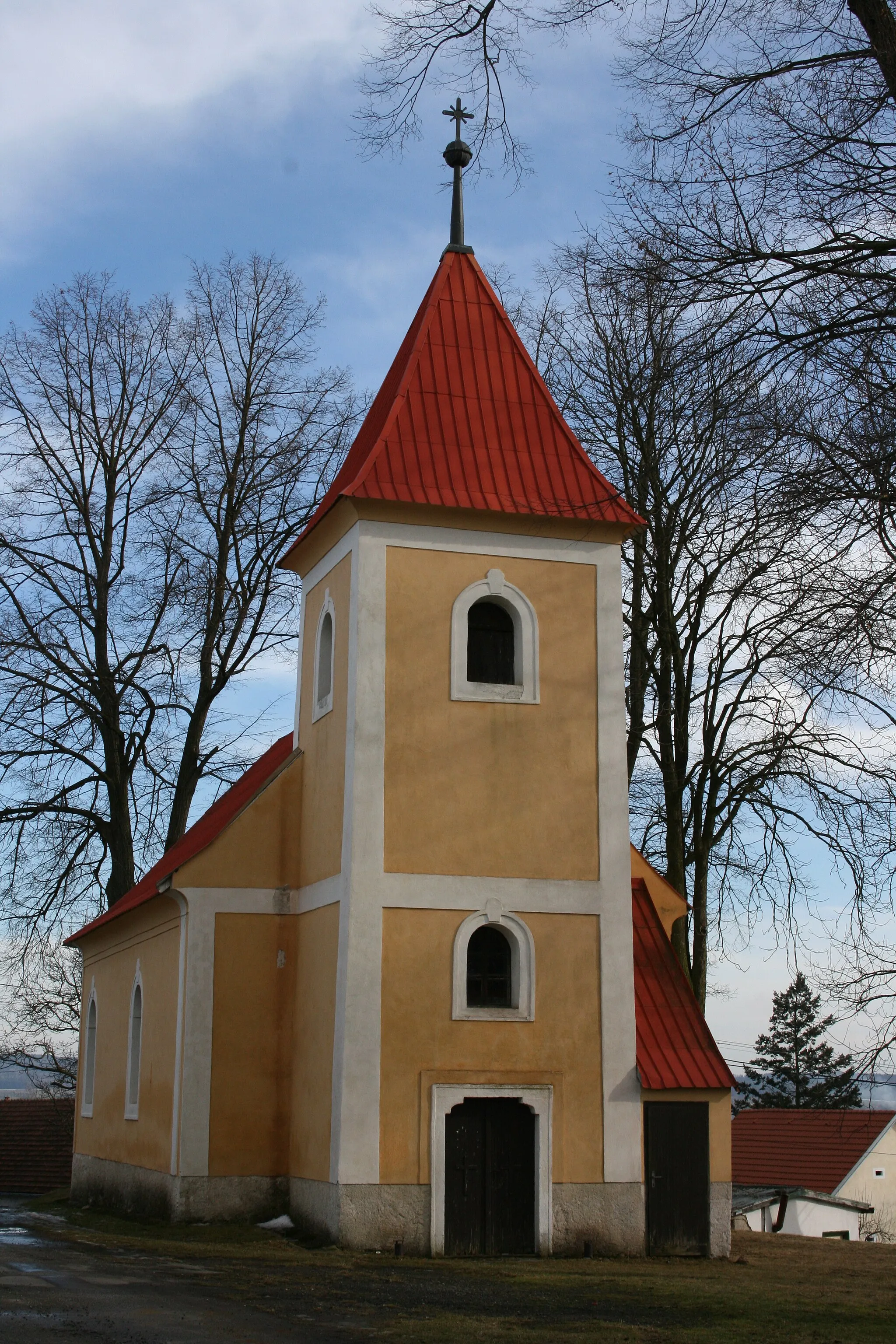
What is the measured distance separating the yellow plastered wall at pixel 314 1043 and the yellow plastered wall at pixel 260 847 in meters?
0.81

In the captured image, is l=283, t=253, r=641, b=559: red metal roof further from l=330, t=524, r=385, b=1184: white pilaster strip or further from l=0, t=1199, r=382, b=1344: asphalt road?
l=0, t=1199, r=382, b=1344: asphalt road

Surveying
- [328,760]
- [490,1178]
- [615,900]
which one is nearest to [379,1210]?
[490,1178]

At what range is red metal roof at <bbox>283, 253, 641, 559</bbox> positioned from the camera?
55.5 feet

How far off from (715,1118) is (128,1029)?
29.0 feet

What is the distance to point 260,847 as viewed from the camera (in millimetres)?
17875

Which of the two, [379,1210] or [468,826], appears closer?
[379,1210]

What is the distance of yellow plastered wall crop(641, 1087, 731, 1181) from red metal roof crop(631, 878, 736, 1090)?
0.36 ft

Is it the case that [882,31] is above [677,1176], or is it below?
above

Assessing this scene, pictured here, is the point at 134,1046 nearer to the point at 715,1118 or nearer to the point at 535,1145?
the point at 535,1145

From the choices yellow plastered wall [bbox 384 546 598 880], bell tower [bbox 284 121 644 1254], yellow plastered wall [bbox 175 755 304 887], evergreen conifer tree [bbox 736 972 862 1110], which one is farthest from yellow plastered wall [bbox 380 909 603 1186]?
evergreen conifer tree [bbox 736 972 862 1110]

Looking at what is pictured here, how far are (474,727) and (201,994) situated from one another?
178 inches

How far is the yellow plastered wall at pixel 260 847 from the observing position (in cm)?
1755

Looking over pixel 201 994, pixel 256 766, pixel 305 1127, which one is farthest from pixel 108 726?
pixel 305 1127

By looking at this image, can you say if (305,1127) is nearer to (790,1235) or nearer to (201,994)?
(201,994)
